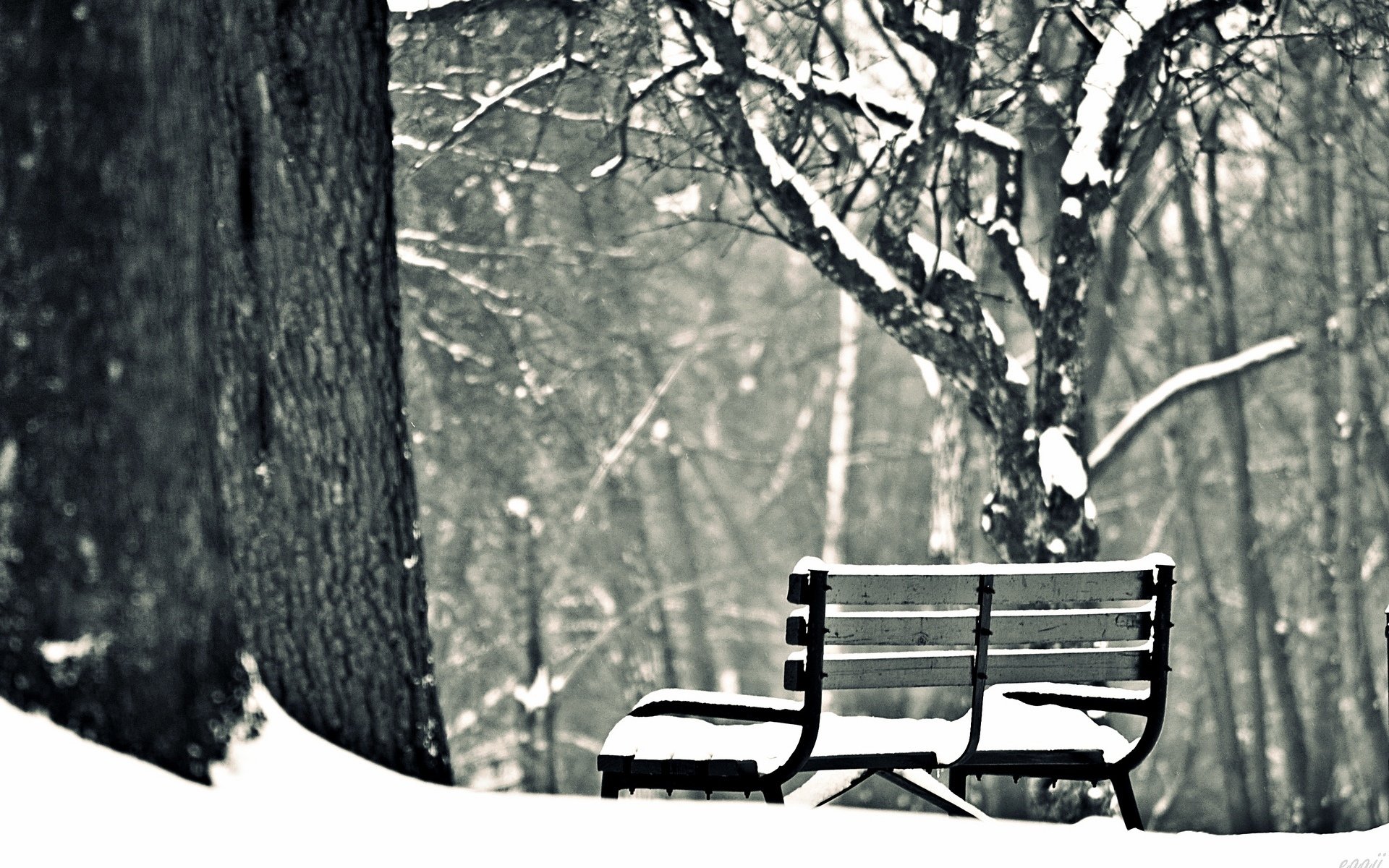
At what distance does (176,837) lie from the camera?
290cm

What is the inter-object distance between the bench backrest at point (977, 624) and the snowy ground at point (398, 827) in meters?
0.61

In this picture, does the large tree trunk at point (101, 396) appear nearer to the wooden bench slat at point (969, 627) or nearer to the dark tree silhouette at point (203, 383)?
the dark tree silhouette at point (203, 383)

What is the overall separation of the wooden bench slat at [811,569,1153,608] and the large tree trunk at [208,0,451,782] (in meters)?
1.16

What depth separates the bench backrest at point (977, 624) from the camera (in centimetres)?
403

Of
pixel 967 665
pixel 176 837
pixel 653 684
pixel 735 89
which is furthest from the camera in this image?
pixel 653 684

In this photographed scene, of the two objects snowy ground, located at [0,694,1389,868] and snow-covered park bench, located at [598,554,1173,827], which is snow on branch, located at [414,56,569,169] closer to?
snow-covered park bench, located at [598,554,1173,827]

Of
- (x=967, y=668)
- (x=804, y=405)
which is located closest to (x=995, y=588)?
(x=967, y=668)

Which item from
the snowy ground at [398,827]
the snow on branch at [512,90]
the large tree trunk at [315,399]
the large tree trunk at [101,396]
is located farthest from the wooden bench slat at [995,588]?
the snow on branch at [512,90]

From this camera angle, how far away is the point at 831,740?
407cm

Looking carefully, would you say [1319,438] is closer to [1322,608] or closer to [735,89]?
[1322,608]

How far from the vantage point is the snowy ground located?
2873 mm

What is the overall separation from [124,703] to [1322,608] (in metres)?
11.3

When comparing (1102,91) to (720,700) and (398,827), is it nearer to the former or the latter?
(720,700)

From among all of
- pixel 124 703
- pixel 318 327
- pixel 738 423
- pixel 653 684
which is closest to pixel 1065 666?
pixel 318 327
